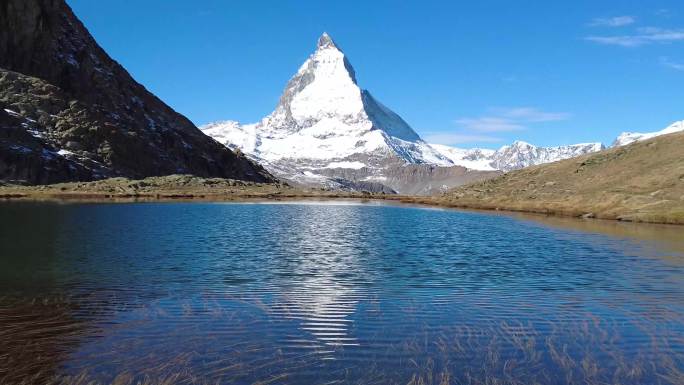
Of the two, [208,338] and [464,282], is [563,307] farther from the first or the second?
[208,338]

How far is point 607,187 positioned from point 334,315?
126094mm

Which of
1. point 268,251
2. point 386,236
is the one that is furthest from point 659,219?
point 268,251

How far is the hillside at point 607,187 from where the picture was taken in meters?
111

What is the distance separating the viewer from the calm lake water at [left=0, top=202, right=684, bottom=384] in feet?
64.4

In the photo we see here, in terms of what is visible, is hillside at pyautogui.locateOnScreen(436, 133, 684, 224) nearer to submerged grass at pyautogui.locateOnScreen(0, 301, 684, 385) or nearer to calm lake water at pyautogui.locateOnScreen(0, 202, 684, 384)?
calm lake water at pyautogui.locateOnScreen(0, 202, 684, 384)

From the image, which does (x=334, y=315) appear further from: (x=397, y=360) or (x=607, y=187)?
(x=607, y=187)

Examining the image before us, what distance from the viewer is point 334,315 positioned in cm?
2742

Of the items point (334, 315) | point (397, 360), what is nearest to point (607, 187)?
point (334, 315)

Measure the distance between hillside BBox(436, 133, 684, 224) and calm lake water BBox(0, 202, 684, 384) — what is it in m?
59.5

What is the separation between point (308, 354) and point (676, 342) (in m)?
15.0

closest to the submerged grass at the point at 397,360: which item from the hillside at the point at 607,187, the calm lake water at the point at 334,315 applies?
the calm lake water at the point at 334,315

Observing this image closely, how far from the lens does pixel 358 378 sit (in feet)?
61.5

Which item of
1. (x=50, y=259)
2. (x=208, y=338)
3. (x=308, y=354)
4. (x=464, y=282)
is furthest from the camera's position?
(x=50, y=259)

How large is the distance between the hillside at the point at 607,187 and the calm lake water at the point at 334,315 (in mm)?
59470
